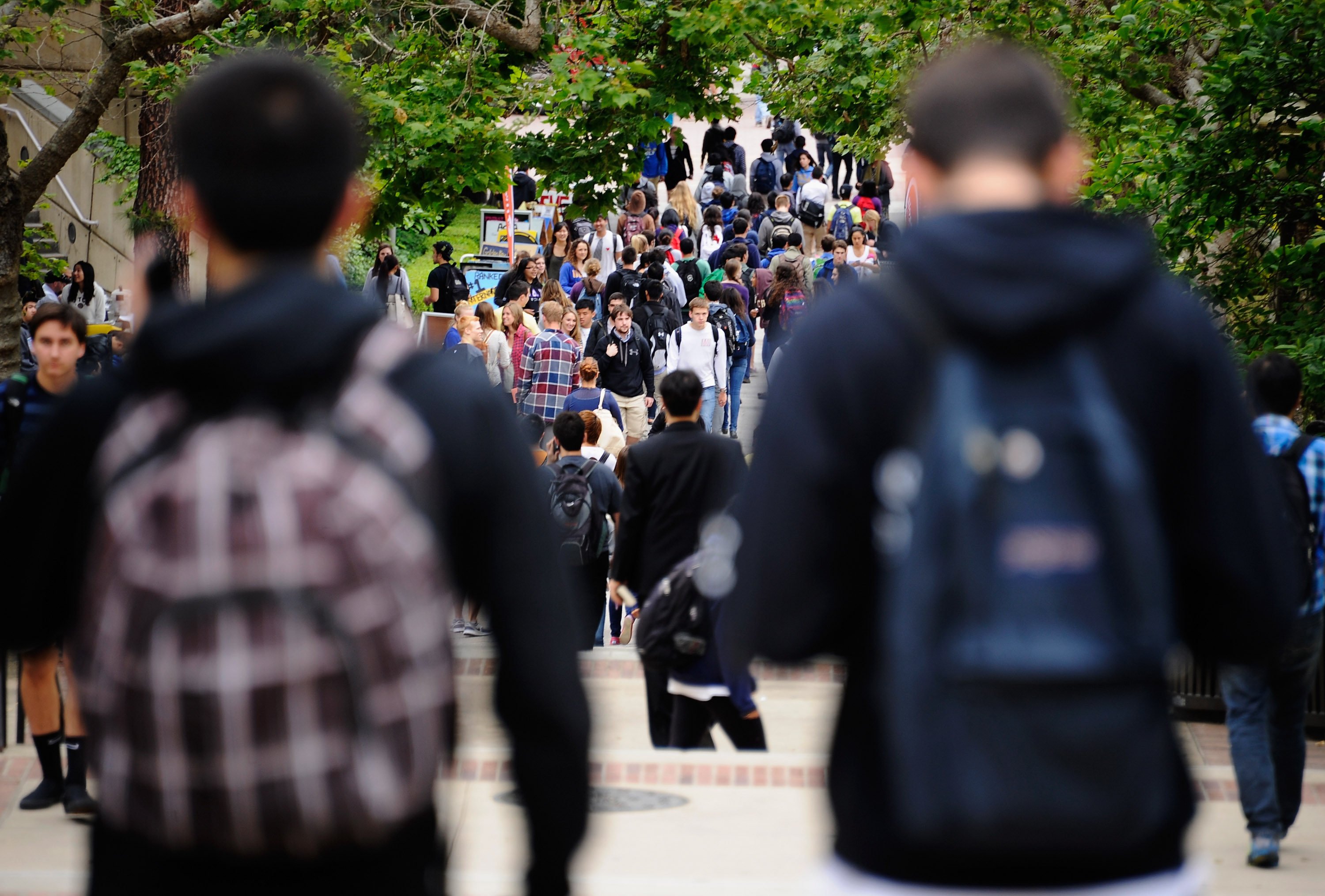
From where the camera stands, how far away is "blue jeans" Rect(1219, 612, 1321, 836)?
559 centimetres

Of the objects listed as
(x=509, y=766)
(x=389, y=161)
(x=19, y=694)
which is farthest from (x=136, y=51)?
(x=509, y=766)

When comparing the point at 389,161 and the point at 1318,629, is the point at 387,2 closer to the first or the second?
the point at 389,161

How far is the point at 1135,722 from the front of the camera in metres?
1.72

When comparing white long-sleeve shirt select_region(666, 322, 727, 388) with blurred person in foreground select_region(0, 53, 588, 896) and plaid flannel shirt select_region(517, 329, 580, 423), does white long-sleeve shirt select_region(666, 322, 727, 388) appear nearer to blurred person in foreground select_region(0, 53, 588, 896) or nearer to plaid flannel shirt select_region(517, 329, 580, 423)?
plaid flannel shirt select_region(517, 329, 580, 423)

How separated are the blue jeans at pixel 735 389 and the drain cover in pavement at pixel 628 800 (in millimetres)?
10898

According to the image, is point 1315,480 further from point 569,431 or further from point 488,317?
point 488,317

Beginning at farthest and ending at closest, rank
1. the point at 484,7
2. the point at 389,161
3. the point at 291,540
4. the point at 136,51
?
the point at 484,7
the point at 389,161
the point at 136,51
the point at 291,540

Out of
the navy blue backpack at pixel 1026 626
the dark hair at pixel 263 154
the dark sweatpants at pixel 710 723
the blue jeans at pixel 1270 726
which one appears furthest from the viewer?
the dark sweatpants at pixel 710 723

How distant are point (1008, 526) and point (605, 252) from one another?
814 inches

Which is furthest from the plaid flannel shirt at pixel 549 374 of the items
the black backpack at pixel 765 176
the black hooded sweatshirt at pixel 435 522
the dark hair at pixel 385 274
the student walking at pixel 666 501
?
the black backpack at pixel 765 176

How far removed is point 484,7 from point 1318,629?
10.3 m

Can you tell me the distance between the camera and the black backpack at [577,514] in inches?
376

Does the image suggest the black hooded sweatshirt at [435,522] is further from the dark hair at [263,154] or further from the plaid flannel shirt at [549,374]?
the plaid flannel shirt at [549,374]

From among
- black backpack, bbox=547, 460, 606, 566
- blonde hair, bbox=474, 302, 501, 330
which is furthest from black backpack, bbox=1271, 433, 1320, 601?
blonde hair, bbox=474, 302, 501, 330
